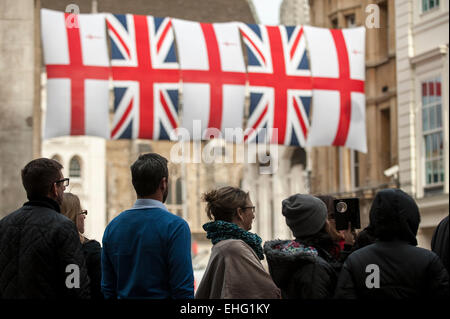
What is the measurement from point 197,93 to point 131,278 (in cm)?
2039

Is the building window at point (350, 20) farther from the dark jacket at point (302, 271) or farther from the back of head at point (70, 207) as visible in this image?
the dark jacket at point (302, 271)

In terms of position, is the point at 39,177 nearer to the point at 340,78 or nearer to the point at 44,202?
the point at 44,202

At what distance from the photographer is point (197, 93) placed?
25.8 meters

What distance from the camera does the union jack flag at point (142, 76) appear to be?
83.5 feet

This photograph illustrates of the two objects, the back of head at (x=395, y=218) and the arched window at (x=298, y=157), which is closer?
the back of head at (x=395, y=218)

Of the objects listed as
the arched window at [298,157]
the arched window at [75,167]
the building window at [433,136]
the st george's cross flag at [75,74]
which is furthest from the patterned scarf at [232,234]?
the arched window at [75,167]

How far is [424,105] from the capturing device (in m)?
24.3

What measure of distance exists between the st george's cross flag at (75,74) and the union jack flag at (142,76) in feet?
1.43

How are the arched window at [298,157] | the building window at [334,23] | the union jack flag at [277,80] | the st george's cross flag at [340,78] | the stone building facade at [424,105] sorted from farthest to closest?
the arched window at [298,157] → the building window at [334,23] → the st george's cross flag at [340,78] → the union jack flag at [277,80] → the stone building facade at [424,105]

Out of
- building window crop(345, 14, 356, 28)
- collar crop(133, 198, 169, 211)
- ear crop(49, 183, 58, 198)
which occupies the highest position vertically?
building window crop(345, 14, 356, 28)

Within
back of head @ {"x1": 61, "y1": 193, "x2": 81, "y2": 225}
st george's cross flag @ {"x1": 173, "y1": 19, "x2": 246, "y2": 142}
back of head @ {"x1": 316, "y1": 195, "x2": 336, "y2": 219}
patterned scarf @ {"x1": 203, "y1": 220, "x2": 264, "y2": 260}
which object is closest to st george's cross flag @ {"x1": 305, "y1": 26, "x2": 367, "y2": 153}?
st george's cross flag @ {"x1": 173, "y1": 19, "x2": 246, "y2": 142}

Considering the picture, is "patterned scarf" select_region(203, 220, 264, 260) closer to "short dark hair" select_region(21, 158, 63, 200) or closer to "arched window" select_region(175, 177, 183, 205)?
"short dark hair" select_region(21, 158, 63, 200)

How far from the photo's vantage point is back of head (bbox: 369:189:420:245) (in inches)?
211
